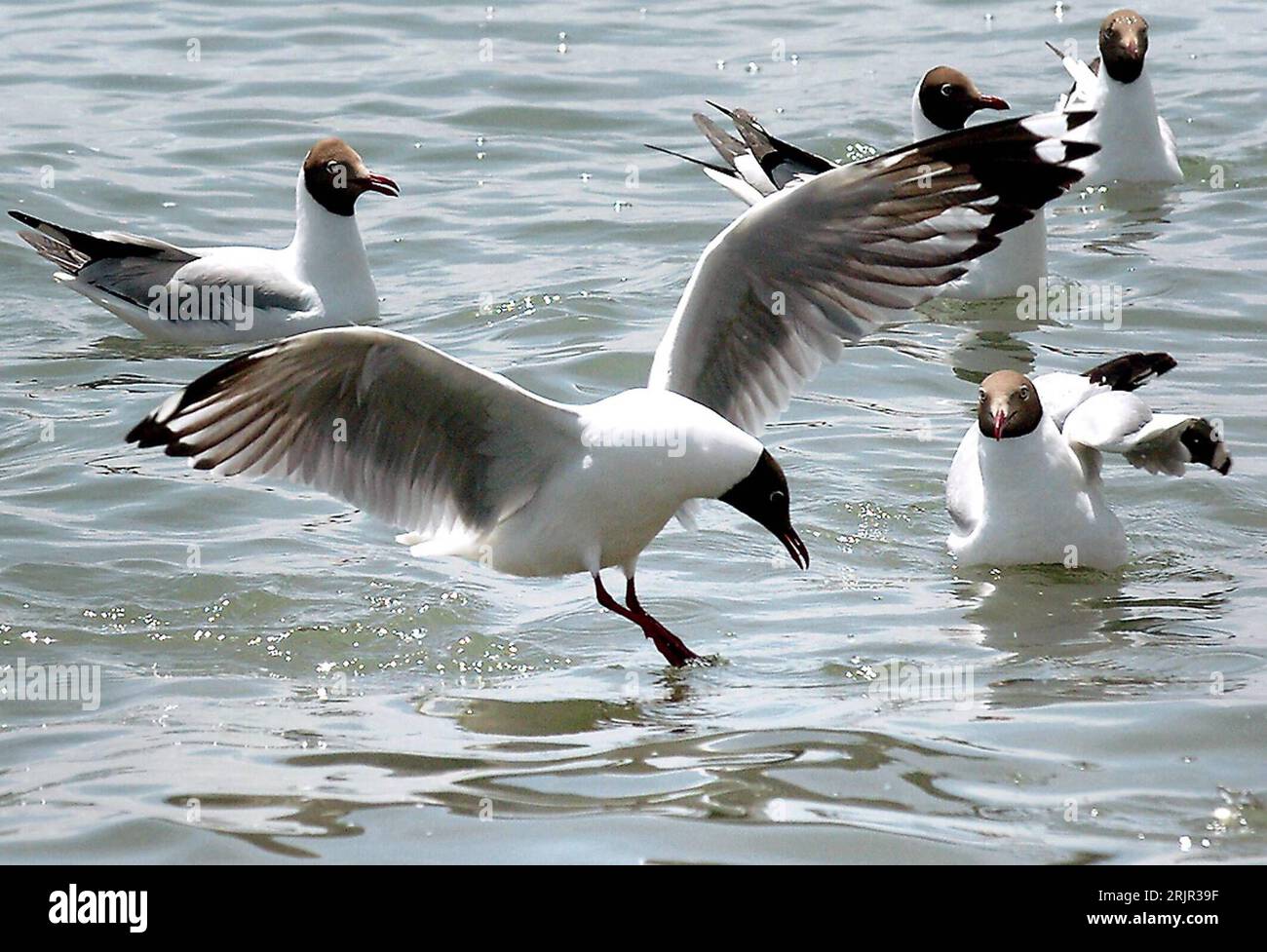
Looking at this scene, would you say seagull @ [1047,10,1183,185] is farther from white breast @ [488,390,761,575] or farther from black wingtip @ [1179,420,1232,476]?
white breast @ [488,390,761,575]

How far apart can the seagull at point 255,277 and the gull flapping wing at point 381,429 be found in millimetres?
3391

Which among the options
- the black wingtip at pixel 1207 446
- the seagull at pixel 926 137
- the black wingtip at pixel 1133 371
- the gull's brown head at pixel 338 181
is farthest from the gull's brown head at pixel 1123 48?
the black wingtip at pixel 1207 446

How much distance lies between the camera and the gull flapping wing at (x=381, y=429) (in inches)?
225

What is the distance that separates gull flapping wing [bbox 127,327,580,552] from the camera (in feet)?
18.8

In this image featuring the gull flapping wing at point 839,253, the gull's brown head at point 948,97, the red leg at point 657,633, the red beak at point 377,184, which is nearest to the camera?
the red leg at point 657,633

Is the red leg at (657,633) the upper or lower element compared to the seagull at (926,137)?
lower

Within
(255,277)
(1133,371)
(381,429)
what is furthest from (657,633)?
(255,277)

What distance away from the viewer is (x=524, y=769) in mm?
5164

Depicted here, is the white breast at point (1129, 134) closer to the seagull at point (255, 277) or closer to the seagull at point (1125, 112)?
the seagull at point (1125, 112)

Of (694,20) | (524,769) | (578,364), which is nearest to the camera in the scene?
(524,769)
